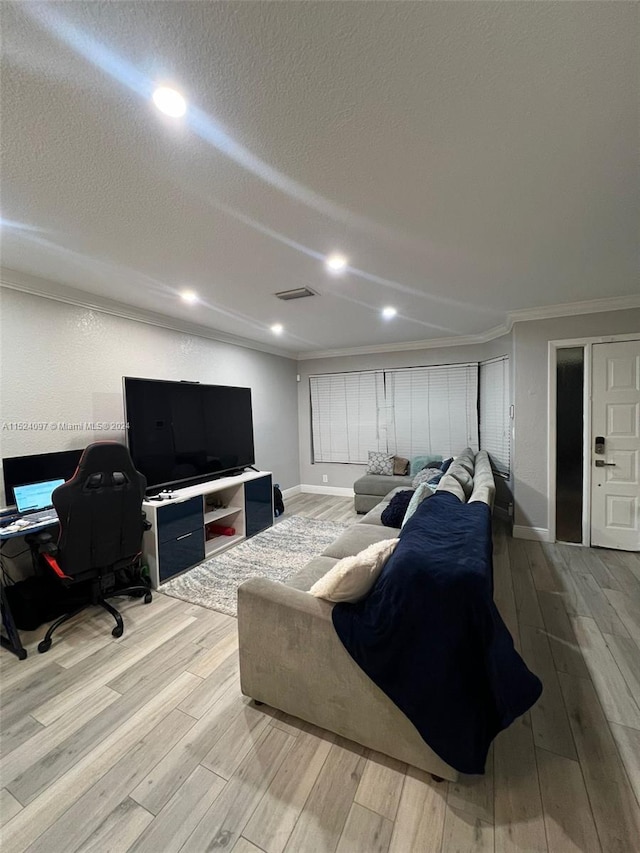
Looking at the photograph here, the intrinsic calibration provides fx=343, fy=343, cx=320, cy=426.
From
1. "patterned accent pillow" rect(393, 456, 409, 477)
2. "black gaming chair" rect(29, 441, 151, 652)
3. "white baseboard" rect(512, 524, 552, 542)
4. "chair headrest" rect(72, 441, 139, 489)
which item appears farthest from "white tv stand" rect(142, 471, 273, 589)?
"white baseboard" rect(512, 524, 552, 542)

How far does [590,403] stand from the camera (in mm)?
3473

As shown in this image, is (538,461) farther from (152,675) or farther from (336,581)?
(152,675)

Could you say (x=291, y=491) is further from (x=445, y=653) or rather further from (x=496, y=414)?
(x=445, y=653)

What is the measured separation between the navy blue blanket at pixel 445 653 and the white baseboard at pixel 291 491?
14.3 feet

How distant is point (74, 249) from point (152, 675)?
2593mm

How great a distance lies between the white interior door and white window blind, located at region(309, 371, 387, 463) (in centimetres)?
283

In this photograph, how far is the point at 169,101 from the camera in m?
1.12

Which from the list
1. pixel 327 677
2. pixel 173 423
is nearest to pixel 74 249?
pixel 173 423

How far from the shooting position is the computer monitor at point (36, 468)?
2395 mm

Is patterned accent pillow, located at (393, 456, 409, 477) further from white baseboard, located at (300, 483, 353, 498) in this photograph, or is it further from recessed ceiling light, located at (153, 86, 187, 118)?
recessed ceiling light, located at (153, 86, 187, 118)

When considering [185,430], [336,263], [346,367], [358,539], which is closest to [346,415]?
[346,367]

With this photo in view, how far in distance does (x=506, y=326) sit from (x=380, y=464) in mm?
2526

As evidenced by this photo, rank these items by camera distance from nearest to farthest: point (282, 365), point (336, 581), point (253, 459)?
point (336, 581) < point (253, 459) < point (282, 365)

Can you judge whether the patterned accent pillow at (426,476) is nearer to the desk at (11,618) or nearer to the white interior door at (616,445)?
the white interior door at (616,445)
